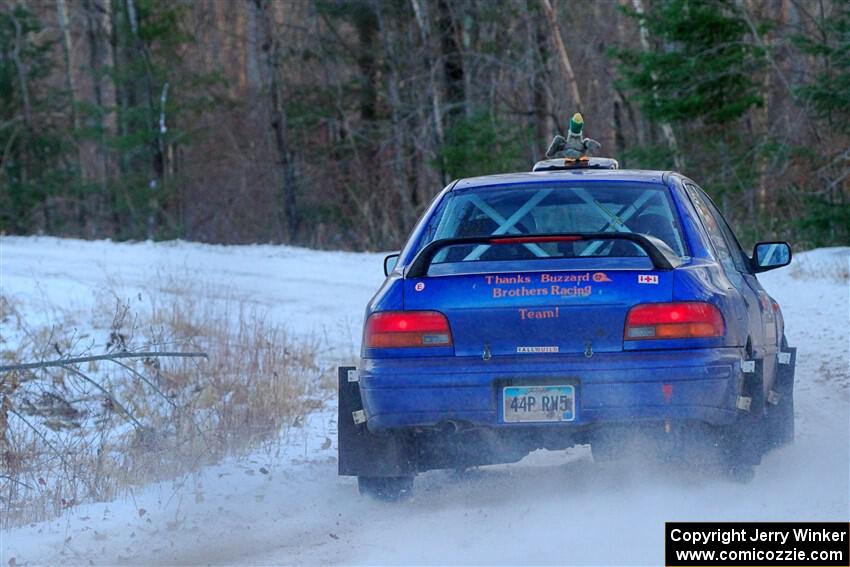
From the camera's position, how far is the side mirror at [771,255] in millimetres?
7191

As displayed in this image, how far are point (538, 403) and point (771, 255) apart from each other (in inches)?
85.5

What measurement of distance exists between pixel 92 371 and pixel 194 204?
28.6 meters

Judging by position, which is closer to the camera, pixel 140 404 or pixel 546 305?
pixel 546 305

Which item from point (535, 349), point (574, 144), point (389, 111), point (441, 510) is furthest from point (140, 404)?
point (389, 111)

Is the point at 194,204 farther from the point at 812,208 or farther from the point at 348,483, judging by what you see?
the point at 348,483

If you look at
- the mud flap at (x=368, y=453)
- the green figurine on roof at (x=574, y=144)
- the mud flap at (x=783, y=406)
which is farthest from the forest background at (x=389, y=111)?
the mud flap at (x=368, y=453)

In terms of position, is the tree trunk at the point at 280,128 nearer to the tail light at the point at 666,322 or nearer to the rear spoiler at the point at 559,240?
the rear spoiler at the point at 559,240

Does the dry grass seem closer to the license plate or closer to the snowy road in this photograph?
the snowy road

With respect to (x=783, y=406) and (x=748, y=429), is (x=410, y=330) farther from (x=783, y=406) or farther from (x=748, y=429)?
(x=783, y=406)

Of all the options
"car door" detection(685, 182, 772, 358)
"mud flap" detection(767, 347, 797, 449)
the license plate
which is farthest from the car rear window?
"mud flap" detection(767, 347, 797, 449)

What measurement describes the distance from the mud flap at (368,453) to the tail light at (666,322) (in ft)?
4.33

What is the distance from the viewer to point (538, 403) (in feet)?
18.8

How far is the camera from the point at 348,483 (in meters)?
7.03

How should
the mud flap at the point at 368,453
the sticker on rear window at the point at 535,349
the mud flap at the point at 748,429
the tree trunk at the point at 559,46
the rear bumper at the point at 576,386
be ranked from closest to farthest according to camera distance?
the rear bumper at the point at 576,386
the sticker on rear window at the point at 535,349
the mud flap at the point at 748,429
the mud flap at the point at 368,453
the tree trunk at the point at 559,46
